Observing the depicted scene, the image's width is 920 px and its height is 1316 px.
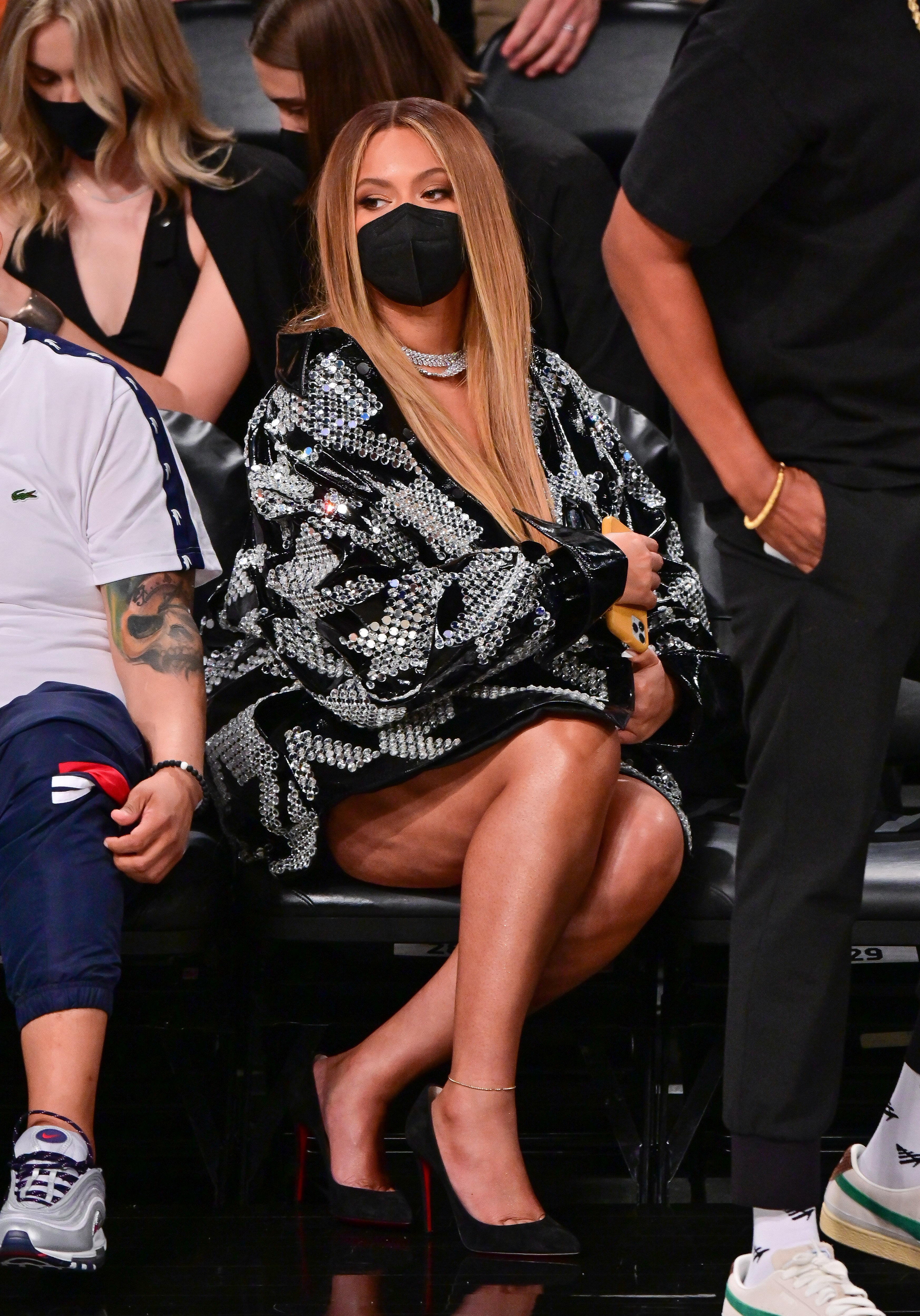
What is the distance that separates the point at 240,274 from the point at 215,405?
0.24 m

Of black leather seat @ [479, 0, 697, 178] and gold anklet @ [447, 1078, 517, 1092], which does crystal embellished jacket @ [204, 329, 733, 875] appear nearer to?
gold anklet @ [447, 1078, 517, 1092]

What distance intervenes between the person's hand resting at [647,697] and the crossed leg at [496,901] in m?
0.07

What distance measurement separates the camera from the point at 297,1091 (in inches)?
81.9

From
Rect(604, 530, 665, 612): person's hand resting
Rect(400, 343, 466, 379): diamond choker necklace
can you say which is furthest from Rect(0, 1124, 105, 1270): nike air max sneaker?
Rect(400, 343, 466, 379): diamond choker necklace

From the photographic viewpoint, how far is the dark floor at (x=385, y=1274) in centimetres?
166

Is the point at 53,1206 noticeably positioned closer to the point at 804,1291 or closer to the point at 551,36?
the point at 804,1291

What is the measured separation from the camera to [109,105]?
9.16ft

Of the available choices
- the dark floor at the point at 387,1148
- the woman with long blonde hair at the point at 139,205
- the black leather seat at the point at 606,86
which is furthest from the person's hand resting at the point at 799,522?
the black leather seat at the point at 606,86

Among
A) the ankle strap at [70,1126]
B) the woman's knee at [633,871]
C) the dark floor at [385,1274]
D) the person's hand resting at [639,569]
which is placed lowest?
the dark floor at [385,1274]

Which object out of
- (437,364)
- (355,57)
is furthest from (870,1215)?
(355,57)

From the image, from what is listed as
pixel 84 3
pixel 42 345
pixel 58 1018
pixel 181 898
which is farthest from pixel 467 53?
pixel 58 1018

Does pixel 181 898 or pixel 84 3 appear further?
pixel 84 3

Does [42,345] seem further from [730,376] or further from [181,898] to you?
[730,376]

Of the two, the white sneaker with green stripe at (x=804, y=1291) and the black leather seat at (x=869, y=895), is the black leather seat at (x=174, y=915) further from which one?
the white sneaker with green stripe at (x=804, y=1291)
